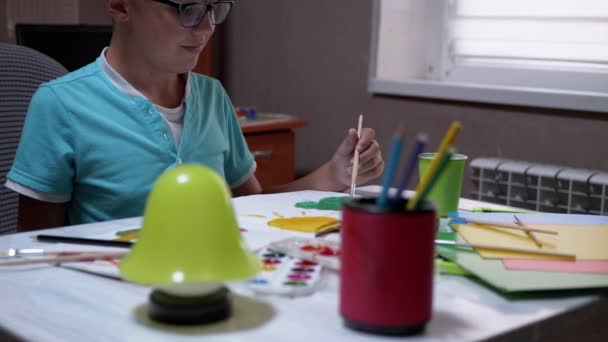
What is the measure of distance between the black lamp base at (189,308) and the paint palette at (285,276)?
0.08 meters

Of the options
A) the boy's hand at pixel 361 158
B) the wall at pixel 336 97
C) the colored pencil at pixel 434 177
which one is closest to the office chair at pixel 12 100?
the boy's hand at pixel 361 158

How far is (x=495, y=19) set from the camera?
2.42 meters

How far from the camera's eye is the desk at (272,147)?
A: 235cm

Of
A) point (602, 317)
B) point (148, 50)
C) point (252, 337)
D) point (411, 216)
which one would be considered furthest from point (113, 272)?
point (148, 50)

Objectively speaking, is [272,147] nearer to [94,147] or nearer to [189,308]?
[94,147]

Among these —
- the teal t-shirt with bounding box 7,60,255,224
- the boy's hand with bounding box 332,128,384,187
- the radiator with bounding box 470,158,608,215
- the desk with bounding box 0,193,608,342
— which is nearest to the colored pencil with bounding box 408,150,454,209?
the desk with bounding box 0,193,608,342

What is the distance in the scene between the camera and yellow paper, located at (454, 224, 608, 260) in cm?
90

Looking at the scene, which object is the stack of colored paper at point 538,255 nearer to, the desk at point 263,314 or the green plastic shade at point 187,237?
the desk at point 263,314

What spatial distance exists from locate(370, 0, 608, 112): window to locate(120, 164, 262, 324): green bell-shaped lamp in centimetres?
163

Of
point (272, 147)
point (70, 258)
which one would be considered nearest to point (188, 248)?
point (70, 258)

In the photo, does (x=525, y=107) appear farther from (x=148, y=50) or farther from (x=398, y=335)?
(x=398, y=335)

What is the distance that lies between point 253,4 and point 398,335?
2.42 meters

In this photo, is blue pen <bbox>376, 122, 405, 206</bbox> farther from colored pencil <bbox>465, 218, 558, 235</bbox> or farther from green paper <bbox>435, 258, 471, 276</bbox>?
colored pencil <bbox>465, 218, 558, 235</bbox>

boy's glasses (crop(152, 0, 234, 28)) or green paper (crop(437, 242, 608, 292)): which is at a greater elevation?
boy's glasses (crop(152, 0, 234, 28))
